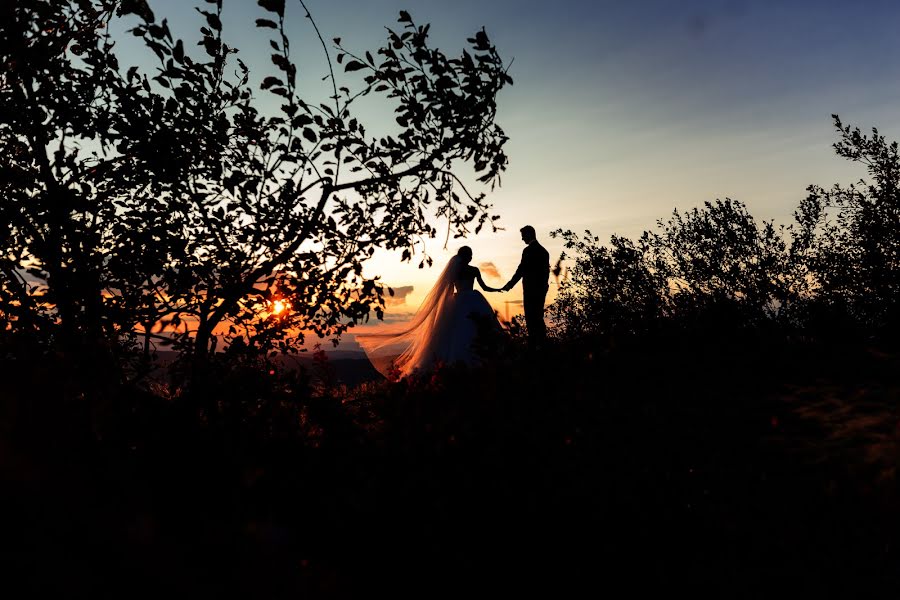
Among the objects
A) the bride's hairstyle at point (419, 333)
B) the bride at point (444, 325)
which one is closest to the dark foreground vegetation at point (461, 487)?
the bride at point (444, 325)

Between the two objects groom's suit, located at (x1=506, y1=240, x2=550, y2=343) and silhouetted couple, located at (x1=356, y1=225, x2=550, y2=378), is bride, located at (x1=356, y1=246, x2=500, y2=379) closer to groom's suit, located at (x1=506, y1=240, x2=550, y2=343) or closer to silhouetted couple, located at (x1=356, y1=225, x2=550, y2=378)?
silhouetted couple, located at (x1=356, y1=225, x2=550, y2=378)

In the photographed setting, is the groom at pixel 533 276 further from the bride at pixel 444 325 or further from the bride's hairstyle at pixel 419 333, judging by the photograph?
the bride's hairstyle at pixel 419 333

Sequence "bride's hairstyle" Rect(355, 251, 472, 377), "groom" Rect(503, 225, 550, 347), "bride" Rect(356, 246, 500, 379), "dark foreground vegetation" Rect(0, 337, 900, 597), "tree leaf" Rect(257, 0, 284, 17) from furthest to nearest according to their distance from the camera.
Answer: "bride's hairstyle" Rect(355, 251, 472, 377) < "bride" Rect(356, 246, 500, 379) < "groom" Rect(503, 225, 550, 347) < "tree leaf" Rect(257, 0, 284, 17) < "dark foreground vegetation" Rect(0, 337, 900, 597)

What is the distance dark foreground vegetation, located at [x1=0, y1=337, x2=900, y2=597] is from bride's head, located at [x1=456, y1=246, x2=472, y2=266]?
35.7 feet

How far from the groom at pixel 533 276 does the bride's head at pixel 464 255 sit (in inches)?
74.8

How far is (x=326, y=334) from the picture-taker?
32.6 feet

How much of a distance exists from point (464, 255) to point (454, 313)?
5.68ft

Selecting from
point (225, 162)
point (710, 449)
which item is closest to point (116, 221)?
point (225, 162)

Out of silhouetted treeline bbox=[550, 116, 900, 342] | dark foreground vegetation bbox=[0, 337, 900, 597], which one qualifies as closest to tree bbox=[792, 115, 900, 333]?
silhouetted treeline bbox=[550, 116, 900, 342]

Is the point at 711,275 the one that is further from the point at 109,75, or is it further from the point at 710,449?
the point at 109,75

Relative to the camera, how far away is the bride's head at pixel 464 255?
58.6 feet

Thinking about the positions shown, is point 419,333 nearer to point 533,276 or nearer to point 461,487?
point 533,276

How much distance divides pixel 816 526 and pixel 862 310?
44.5ft

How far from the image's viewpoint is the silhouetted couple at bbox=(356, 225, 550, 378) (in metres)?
16.2
